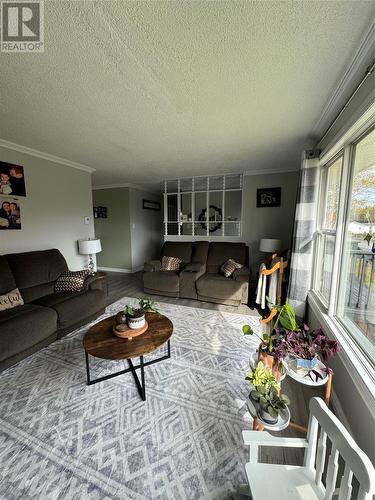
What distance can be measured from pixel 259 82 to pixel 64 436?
279 centimetres

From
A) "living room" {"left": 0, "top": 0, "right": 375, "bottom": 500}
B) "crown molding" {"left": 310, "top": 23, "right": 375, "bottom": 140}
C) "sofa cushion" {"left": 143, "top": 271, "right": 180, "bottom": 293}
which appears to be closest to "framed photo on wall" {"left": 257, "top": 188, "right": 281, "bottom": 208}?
"living room" {"left": 0, "top": 0, "right": 375, "bottom": 500}

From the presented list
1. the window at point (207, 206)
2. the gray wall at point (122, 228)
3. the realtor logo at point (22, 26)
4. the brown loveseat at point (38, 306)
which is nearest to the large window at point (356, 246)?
the realtor logo at point (22, 26)

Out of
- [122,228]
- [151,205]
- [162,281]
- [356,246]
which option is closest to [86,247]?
[162,281]

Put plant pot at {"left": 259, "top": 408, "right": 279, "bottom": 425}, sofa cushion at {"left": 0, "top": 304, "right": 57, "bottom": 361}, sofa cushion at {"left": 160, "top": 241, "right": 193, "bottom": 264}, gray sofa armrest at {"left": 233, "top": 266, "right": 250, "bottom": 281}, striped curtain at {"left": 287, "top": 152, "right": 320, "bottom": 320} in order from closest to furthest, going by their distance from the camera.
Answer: plant pot at {"left": 259, "top": 408, "right": 279, "bottom": 425} < sofa cushion at {"left": 0, "top": 304, "right": 57, "bottom": 361} < striped curtain at {"left": 287, "top": 152, "right": 320, "bottom": 320} < gray sofa armrest at {"left": 233, "top": 266, "right": 250, "bottom": 281} < sofa cushion at {"left": 160, "top": 241, "right": 193, "bottom": 264}

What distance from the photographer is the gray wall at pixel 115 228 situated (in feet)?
17.7

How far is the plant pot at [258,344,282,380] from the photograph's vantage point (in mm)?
1248

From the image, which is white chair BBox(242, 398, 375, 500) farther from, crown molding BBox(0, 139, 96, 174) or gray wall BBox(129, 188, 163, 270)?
gray wall BBox(129, 188, 163, 270)

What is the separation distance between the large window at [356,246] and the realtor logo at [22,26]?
7.11 ft

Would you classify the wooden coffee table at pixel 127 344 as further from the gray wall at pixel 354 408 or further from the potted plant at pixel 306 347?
the gray wall at pixel 354 408

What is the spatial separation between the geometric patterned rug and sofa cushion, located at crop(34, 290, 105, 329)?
0.33 m

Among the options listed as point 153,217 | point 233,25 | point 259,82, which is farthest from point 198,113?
point 153,217

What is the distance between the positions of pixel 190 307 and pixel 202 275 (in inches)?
26.6

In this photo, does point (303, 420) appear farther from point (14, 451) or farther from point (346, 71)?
point (346, 71)

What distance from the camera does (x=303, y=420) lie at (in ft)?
4.86
